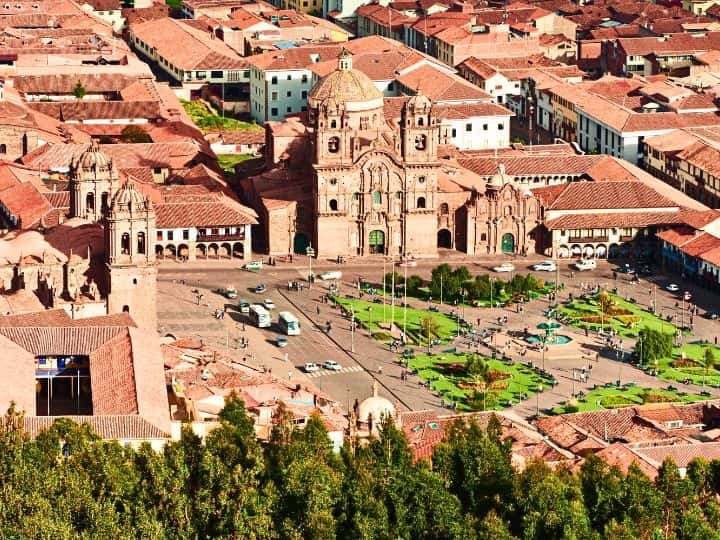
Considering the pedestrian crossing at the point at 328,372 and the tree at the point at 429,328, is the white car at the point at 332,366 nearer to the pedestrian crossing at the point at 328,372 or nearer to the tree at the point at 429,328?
the pedestrian crossing at the point at 328,372

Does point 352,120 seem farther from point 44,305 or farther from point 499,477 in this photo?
point 499,477

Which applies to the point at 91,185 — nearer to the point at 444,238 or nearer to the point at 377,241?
the point at 377,241

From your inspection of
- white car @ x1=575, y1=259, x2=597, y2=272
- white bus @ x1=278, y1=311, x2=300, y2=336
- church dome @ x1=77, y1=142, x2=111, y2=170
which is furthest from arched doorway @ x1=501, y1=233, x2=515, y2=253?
church dome @ x1=77, y1=142, x2=111, y2=170

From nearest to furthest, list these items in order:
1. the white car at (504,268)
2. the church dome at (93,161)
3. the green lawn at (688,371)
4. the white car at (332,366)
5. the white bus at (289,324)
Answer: the green lawn at (688,371) → the white car at (332,366) → the white bus at (289,324) → the church dome at (93,161) → the white car at (504,268)

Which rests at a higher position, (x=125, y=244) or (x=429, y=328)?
(x=125, y=244)

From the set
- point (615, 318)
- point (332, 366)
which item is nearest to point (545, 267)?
point (615, 318)

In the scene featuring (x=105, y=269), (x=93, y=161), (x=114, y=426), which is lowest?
(x=105, y=269)

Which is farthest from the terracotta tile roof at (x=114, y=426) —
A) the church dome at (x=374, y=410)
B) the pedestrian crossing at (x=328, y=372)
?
the pedestrian crossing at (x=328, y=372)

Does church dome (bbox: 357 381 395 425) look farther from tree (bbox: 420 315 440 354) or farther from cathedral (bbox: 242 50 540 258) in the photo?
cathedral (bbox: 242 50 540 258)
